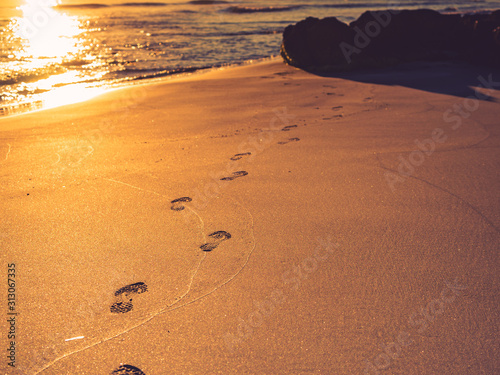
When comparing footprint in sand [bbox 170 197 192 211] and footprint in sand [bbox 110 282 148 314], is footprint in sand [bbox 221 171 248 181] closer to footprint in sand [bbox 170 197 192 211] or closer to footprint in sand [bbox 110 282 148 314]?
footprint in sand [bbox 170 197 192 211]

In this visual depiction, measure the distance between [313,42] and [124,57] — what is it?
203 inches

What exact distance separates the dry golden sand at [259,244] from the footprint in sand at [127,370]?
39 mm

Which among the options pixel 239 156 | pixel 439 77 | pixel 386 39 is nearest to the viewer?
pixel 239 156

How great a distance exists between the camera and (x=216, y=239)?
2.42 meters

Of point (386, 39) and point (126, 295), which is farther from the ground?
point (386, 39)

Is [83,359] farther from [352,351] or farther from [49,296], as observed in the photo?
[352,351]

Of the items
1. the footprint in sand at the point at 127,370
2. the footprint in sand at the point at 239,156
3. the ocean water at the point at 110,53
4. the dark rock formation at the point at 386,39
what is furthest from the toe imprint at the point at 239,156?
the dark rock formation at the point at 386,39

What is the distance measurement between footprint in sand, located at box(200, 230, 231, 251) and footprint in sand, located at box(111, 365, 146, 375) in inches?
32.5

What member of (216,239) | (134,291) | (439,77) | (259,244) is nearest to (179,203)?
(216,239)

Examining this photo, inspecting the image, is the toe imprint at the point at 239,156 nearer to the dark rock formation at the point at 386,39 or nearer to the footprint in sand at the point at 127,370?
the footprint in sand at the point at 127,370

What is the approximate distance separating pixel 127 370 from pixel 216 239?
959 millimetres

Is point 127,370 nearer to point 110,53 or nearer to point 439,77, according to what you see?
point 439,77

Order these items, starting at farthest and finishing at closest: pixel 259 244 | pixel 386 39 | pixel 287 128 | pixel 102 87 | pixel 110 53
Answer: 1. pixel 110 53
2. pixel 386 39
3. pixel 102 87
4. pixel 287 128
5. pixel 259 244

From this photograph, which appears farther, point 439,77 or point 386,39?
point 386,39
